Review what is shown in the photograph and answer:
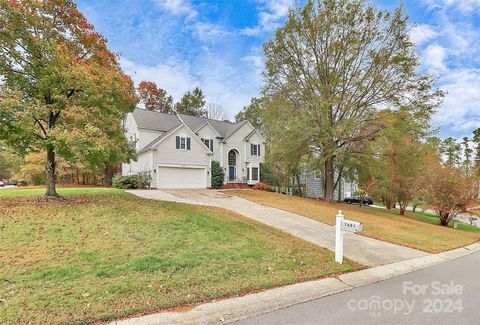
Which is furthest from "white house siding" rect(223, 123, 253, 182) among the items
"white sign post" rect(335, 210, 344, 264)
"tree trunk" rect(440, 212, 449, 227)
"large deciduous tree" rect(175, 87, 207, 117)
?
"white sign post" rect(335, 210, 344, 264)

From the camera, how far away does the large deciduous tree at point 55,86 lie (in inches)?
314

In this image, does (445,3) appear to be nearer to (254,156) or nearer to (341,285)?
(341,285)

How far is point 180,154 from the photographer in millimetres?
22516

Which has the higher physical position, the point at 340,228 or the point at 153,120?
the point at 153,120

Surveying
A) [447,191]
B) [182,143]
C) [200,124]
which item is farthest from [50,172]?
[447,191]

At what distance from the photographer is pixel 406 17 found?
638 inches

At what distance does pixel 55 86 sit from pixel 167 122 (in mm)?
17440

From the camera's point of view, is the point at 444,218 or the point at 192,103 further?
the point at 192,103

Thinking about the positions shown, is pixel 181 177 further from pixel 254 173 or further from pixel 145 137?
pixel 254 173

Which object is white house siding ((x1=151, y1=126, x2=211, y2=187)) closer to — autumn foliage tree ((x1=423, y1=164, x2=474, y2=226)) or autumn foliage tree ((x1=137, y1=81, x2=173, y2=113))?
autumn foliage tree ((x1=423, y1=164, x2=474, y2=226))

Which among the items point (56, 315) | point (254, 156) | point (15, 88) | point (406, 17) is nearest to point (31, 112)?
point (15, 88)

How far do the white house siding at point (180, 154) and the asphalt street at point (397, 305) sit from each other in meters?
18.6

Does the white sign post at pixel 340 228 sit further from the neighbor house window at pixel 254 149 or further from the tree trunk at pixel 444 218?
the neighbor house window at pixel 254 149

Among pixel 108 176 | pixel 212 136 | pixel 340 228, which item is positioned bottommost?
pixel 340 228
